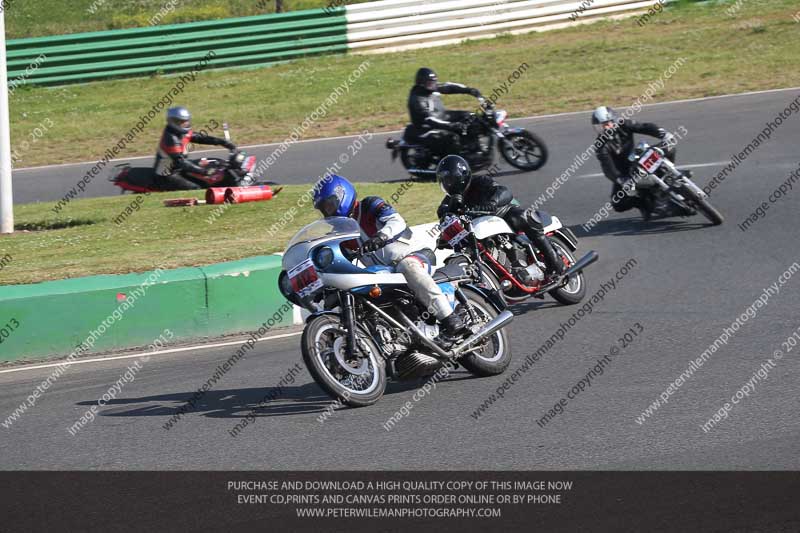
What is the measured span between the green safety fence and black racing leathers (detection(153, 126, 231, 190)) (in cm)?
1065

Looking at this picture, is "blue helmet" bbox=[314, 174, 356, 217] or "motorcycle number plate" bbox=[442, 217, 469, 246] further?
"motorcycle number plate" bbox=[442, 217, 469, 246]

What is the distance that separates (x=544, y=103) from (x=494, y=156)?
19.1 feet

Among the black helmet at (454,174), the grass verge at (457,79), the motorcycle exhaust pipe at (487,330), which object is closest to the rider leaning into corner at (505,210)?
the black helmet at (454,174)

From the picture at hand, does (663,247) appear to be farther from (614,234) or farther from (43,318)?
(43,318)

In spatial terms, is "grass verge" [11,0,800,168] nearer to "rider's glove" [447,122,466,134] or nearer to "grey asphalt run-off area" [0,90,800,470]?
"rider's glove" [447,122,466,134]

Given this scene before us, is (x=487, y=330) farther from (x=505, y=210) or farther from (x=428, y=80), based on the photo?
(x=428, y=80)

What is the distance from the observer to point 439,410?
7.02 meters

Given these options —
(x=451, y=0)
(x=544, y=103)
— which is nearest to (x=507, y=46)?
(x=451, y=0)

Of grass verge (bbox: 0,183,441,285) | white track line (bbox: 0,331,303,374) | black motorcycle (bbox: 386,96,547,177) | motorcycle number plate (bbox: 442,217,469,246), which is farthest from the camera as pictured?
black motorcycle (bbox: 386,96,547,177)

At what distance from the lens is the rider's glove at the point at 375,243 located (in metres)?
7.02

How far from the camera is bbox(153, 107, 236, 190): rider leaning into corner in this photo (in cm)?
1548

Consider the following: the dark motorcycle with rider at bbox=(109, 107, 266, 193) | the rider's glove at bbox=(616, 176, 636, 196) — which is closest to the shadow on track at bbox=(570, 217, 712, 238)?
the rider's glove at bbox=(616, 176, 636, 196)

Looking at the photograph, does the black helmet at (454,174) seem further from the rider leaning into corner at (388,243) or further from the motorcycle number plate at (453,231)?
the rider leaning into corner at (388,243)

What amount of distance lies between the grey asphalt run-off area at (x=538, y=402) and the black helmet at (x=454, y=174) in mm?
1332
